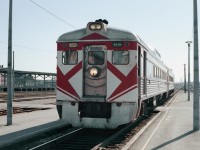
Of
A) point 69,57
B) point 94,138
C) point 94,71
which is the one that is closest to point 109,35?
point 94,71

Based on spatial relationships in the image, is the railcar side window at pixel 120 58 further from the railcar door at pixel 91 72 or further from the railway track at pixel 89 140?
the railway track at pixel 89 140

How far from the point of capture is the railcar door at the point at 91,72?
40.4ft

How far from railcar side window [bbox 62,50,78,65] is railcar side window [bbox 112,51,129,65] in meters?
1.43

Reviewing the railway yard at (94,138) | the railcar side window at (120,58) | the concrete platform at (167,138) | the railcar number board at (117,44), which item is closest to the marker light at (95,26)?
the railcar number board at (117,44)

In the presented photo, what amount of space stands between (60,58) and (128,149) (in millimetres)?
4952

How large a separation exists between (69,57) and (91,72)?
3.62 ft

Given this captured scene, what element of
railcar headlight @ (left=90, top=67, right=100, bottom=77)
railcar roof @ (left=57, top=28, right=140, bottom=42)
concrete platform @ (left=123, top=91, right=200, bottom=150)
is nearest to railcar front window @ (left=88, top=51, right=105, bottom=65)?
railcar headlight @ (left=90, top=67, right=100, bottom=77)

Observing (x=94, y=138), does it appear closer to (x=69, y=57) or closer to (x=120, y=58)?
(x=120, y=58)

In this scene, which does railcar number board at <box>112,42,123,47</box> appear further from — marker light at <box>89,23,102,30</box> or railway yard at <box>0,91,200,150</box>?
railway yard at <box>0,91,200,150</box>

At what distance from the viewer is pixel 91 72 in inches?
482

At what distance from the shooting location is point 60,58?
42.2 ft

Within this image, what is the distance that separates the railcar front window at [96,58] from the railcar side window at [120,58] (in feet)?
1.52

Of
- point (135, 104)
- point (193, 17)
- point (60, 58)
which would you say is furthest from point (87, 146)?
point (193, 17)

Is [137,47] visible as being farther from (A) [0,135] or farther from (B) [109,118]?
(A) [0,135]
